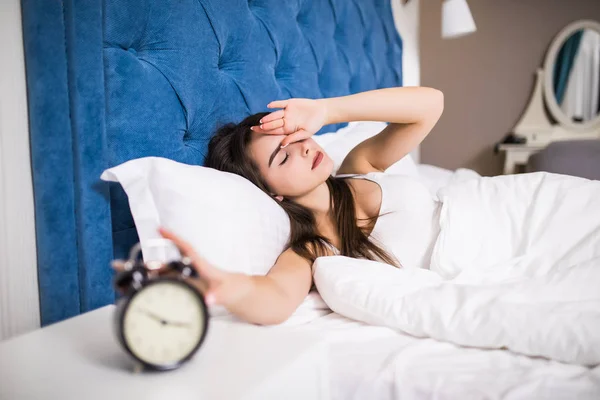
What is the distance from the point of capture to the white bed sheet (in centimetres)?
62

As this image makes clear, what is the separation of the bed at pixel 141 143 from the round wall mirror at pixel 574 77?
2727 mm

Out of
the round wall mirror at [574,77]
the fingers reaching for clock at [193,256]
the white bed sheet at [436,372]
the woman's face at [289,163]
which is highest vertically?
the round wall mirror at [574,77]

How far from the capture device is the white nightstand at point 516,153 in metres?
3.05

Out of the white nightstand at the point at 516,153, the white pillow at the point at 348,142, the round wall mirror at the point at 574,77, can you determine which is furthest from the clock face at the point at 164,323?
the round wall mirror at the point at 574,77

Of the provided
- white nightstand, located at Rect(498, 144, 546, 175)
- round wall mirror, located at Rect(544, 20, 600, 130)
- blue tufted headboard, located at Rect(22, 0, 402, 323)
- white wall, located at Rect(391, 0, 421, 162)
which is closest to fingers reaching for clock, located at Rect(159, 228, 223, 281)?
blue tufted headboard, located at Rect(22, 0, 402, 323)

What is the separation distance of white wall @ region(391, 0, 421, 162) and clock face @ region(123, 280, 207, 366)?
2597 mm

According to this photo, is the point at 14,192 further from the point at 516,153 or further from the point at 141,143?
the point at 516,153

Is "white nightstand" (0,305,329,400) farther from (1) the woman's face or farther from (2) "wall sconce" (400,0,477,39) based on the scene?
(2) "wall sconce" (400,0,477,39)

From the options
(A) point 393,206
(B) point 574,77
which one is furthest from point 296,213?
(B) point 574,77

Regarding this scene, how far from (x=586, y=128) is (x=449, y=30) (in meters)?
1.39

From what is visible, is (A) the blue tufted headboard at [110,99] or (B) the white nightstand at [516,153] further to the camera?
(B) the white nightstand at [516,153]

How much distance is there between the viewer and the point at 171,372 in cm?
55

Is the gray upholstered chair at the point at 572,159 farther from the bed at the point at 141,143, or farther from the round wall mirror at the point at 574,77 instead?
the bed at the point at 141,143

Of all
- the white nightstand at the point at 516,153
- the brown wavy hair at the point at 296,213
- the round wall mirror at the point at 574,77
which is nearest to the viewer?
the brown wavy hair at the point at 296,213
